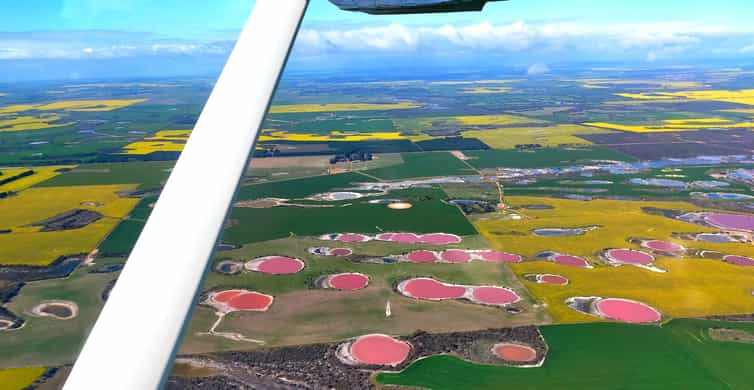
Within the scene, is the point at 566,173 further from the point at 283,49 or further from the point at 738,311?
the point at 283,49

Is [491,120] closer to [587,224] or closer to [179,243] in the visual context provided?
[587,224]

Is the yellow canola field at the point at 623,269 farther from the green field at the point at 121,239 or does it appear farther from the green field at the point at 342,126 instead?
the green field at the point at 342,126

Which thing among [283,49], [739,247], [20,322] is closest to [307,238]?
[20,322]

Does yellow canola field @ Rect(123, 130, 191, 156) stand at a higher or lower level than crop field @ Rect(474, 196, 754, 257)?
higher

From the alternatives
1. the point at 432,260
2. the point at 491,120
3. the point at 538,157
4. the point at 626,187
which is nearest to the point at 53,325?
the point at 432,260

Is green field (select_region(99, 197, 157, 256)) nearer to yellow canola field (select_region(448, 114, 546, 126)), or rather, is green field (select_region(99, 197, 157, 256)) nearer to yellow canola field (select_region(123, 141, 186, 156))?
yellow canola field (select_region(123, 141, 186, 156))

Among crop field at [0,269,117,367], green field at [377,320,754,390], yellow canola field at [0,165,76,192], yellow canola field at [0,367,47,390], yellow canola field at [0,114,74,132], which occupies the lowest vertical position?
green field at [377,320,754,390]

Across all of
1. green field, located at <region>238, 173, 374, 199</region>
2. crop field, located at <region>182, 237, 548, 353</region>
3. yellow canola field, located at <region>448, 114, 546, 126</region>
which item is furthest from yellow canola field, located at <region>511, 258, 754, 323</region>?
yellow canola field, located at <region>448, 114, 546, 126</region>
